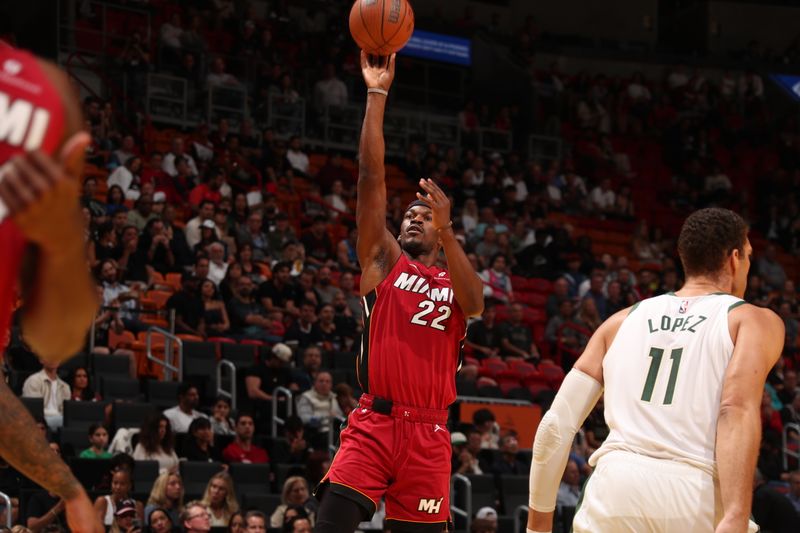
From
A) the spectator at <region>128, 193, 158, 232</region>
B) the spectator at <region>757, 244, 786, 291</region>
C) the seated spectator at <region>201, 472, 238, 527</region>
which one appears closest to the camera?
the seated spectator at <region>201, 472, 238, 527</region>

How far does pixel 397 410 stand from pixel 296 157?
46.0 feet

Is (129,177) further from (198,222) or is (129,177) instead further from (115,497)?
(115,497)

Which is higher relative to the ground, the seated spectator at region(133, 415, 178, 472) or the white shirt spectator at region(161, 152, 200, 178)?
the white shirt spectator at region(161, 152, 200, 178)

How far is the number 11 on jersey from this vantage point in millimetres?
4176

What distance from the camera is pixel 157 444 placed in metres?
11.2

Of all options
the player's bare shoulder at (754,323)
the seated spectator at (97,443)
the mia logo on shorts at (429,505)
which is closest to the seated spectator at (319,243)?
the seated spectator at (97,443)

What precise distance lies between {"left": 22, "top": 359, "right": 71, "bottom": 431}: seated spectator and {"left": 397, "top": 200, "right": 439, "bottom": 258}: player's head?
19.7 ft

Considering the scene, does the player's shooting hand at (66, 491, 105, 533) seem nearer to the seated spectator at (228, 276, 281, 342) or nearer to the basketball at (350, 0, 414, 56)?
the basketball at (350, 0, 414, 56)

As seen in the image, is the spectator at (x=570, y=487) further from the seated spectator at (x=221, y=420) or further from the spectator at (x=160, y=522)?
the spectator at (x=160, y=522)

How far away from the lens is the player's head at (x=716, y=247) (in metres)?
4.29

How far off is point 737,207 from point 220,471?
16.4 meters

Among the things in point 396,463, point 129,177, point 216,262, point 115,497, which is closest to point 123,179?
point 129,177

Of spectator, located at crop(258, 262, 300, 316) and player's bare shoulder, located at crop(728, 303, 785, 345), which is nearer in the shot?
player's bare shoulder, located at crop(728, 303, 785, 345)

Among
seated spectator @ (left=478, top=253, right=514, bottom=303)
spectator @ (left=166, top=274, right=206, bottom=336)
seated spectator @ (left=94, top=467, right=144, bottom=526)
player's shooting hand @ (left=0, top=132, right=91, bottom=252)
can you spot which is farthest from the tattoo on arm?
seated spectator @ (left=478, top=253, right=514, bottom=303)
